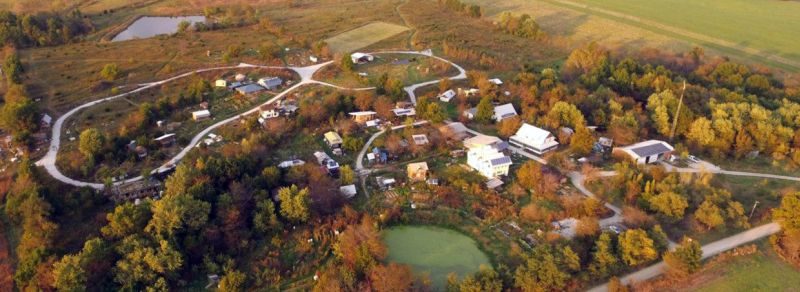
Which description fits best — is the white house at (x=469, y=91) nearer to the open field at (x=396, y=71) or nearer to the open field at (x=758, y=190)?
the open field at (x=396, y=71)

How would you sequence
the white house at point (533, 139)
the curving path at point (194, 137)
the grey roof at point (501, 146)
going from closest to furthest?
1. the curving path at point (194, 137)
2. the grey roof at point (501, 146)
3. the white house at point (533, 139)

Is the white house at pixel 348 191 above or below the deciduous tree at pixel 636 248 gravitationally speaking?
below

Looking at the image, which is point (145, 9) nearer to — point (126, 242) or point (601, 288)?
point (126, 242)

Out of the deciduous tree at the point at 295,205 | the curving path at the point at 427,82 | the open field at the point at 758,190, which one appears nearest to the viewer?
the deciduous tree at the point at 295,205

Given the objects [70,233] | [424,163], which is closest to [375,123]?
[424,163]

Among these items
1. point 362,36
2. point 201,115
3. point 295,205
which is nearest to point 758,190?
point 295,205

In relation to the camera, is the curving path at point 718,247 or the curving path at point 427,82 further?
the curving path at point 427,82

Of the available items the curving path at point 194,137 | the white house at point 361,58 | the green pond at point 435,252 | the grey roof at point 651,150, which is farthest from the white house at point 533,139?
the white house at point 361,58

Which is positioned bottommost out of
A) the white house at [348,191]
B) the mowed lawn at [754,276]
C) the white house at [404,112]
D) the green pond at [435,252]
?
the green pond at [435,252]
